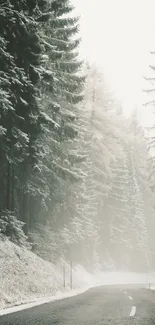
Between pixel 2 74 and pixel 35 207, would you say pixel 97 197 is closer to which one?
pixel 35 207

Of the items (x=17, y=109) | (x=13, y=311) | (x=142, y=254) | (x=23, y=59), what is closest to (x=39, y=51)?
(x=23, y=59)

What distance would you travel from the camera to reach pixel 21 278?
17438 millimetres

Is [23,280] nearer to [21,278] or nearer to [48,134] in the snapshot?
[21,278]

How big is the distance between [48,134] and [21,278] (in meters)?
8.26

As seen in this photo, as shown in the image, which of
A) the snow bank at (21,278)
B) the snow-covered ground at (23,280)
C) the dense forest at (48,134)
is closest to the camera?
the snow-covered ground at (23,280)

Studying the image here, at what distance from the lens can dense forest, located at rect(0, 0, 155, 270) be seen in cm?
1655

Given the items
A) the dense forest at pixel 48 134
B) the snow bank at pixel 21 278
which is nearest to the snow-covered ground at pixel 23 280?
the snow bank at pixel 21 278

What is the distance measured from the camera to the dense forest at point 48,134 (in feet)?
54.3

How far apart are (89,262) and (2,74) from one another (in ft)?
117

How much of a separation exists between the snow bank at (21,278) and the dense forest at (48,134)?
1.01 meters

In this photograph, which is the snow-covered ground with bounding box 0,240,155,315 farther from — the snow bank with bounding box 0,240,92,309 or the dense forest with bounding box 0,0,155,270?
the dense forest with bounding box 0,0,155,270

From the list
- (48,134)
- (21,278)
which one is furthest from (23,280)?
(48,134)

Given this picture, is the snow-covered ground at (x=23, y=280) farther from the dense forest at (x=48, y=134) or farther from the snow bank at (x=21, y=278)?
the dense forest at (x=48, y=134)

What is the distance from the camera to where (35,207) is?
26.9 metres
